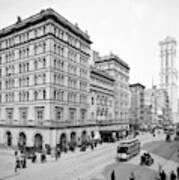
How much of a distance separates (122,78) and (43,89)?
40785mm

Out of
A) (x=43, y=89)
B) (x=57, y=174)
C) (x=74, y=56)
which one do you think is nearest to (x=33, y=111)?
(x=43, y=89)

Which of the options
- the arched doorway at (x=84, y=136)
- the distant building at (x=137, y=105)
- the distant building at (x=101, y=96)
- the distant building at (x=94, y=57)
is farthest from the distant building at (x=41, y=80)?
the distant building at (x=137, y=105)

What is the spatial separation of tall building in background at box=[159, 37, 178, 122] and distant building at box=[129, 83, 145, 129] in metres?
74.1

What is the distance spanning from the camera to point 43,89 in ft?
133

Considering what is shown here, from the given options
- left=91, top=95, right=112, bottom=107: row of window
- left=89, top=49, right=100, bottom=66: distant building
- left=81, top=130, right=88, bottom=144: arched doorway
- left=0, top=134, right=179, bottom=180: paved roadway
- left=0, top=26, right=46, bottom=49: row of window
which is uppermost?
left=89, top=49, right=100, bottom=66: distant building

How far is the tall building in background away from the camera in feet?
552

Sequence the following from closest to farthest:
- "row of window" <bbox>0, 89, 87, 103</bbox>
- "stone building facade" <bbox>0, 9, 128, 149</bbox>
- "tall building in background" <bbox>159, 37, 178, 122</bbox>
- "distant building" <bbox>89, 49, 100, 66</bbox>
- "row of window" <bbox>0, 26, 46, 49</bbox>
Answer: "stone building facade" <bbox>0, 9, 128, 149</bbox> < "row of window" <bbox>0, 89, 87, 103</bbox> < "row of window" <bbox>0, 26, 46, 49</bbox> < "distant building" <bbox>89, 49, 100, 66</bbox> < "tall building in background" <bbox>159, 37, 178, 122</bbox>

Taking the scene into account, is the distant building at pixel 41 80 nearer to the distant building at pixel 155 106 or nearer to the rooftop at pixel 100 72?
the rooftop at pixel 100 72

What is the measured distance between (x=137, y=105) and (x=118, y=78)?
1243 inches

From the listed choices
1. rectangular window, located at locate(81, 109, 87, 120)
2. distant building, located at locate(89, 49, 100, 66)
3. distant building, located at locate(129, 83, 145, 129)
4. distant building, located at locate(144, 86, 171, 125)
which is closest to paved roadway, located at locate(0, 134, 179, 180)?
rectangular window, located at locate(81, 109, 87, 120)

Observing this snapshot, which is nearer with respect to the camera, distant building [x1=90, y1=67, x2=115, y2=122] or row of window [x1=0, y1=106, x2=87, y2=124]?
row of window [x1=0, y1=106, x2=87, y2=124]

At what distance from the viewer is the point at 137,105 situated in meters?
98.3

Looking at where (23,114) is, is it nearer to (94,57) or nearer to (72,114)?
(72,114)

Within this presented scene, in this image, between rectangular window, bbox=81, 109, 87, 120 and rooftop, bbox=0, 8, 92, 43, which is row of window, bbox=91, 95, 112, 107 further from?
rooftop, bbox=0, 8, 92, 43
